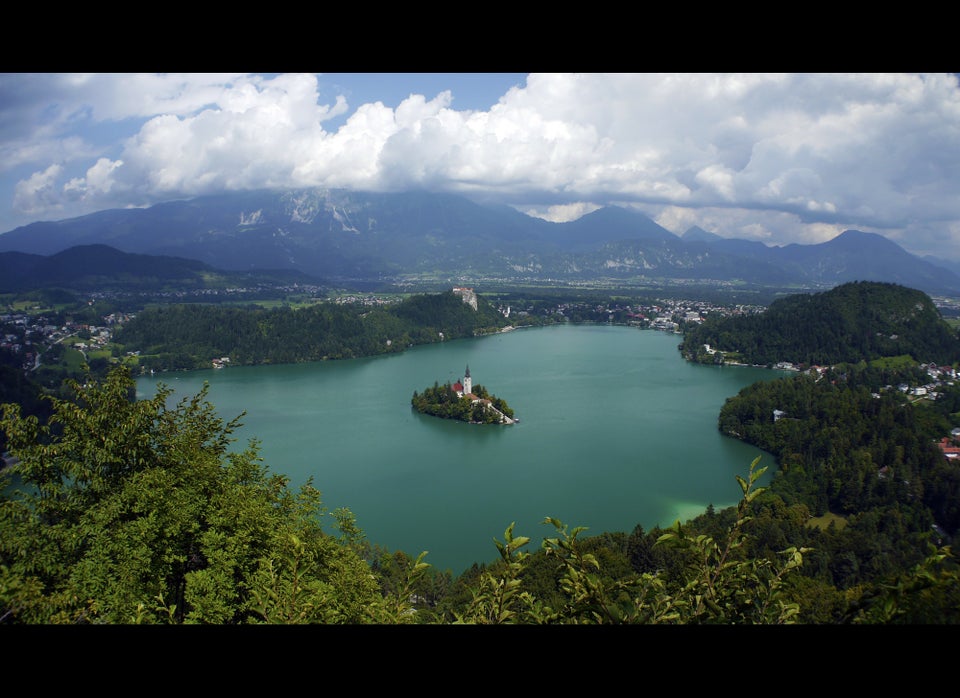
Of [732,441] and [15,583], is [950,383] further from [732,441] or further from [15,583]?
[15,583]

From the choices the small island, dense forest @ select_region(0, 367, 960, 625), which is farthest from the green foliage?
the small island

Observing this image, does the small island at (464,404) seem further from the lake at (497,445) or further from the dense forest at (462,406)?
the lake at (497,445)

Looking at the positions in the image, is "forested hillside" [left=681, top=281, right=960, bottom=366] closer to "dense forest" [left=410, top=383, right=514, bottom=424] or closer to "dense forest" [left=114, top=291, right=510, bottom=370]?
"dense forest" [left=410, top=383, right=514, bottom=424]

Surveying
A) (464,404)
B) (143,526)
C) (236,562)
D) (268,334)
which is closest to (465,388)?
(464,404)

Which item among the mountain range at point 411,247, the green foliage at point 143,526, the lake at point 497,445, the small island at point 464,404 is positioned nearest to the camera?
the green foliage at point 143,526

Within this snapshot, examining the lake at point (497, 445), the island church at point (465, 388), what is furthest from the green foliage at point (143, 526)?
the island church at point (465, 388)
